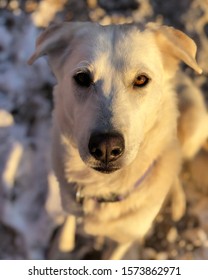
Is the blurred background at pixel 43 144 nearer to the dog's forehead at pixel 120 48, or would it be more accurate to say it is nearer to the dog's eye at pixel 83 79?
the dog's forehead at pixel 120 48

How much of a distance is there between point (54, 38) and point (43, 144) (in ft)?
3.35

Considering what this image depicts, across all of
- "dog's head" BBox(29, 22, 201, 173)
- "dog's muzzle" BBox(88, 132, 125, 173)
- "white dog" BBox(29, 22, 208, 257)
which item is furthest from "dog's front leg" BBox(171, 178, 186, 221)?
"dog's muzzle" BBox(88, 132, 125, 173)

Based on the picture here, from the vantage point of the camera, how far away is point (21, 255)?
225 cm

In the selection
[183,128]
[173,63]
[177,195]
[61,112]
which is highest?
[173,63]

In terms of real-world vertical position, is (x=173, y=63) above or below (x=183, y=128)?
above

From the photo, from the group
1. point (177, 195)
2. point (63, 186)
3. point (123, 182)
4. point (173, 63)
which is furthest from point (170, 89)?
point (177, 195)

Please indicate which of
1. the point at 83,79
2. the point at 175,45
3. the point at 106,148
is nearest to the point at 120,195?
the point at 106,148

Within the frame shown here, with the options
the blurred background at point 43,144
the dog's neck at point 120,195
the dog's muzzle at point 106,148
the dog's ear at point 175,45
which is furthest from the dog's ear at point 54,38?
the blurred background at point 43,144

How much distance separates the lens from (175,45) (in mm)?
1511

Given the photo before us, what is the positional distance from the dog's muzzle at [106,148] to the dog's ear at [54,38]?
43 centimetres

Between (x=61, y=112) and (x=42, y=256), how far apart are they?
0.98 meters

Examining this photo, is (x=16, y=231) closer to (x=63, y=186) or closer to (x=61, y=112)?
(x=63, y=186)

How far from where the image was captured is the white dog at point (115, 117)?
141 cm

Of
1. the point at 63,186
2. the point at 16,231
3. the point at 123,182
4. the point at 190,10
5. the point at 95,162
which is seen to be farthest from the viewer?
the point at 190,10
